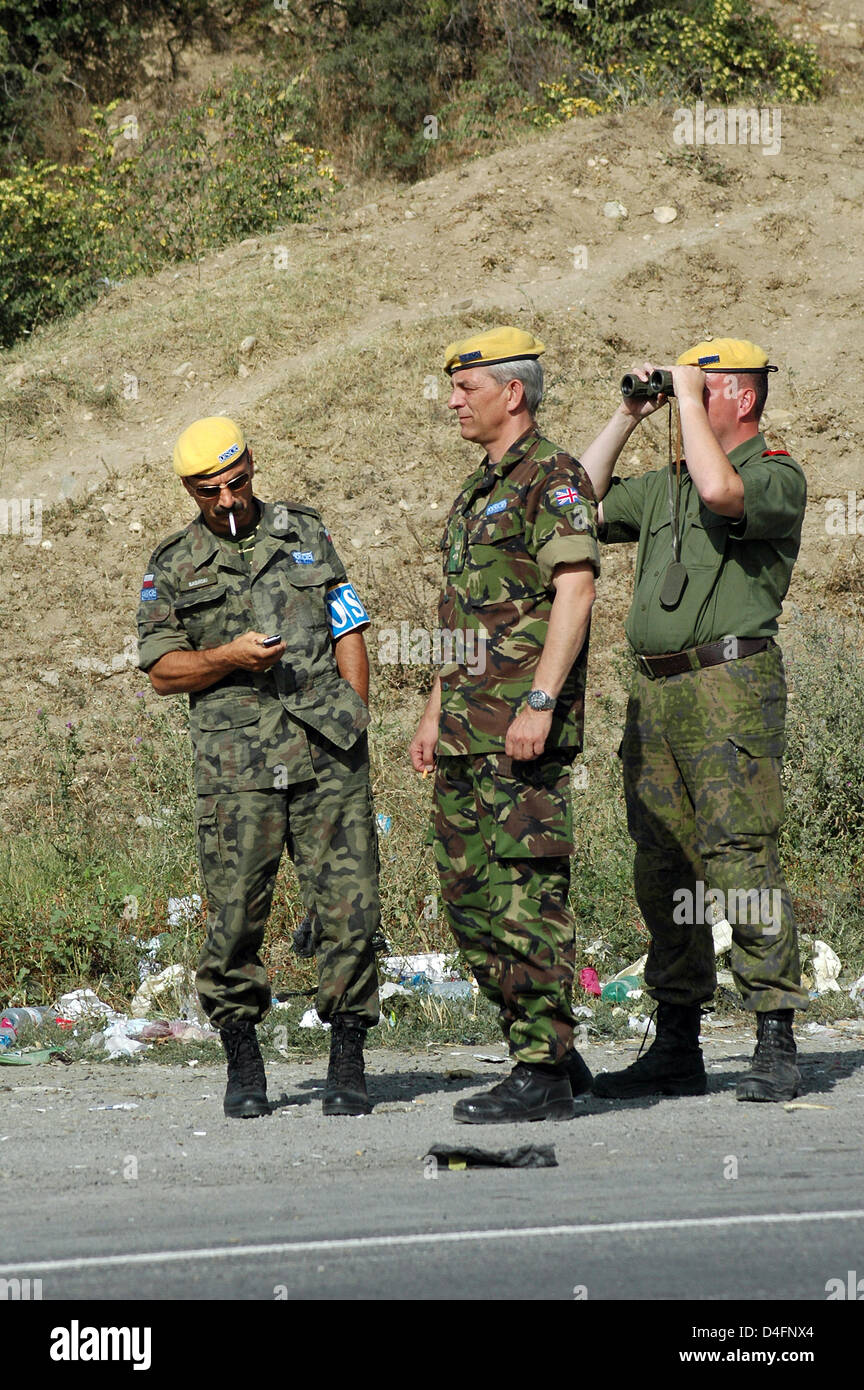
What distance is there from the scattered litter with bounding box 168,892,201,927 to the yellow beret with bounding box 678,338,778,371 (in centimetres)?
379

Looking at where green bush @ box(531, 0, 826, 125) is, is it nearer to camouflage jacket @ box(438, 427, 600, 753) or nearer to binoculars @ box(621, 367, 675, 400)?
binoculars @ box(621, 367, 675, 400)

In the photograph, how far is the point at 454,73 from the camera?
23047 mm

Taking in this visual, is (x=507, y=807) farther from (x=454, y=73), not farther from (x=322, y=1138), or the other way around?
(x=454, y=73)

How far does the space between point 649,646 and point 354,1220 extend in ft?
6.82

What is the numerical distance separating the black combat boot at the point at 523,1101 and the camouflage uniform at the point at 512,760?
0.26 feet

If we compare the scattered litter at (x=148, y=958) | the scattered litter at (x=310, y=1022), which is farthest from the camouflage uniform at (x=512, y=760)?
the scattered litter at (x=148, y=958)

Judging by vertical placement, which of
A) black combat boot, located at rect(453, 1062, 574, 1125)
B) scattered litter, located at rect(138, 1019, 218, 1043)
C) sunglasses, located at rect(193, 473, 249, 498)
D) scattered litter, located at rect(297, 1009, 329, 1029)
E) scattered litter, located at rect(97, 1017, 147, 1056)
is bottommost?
scattered litter, located at rect(297, 1009, 329, 1029)

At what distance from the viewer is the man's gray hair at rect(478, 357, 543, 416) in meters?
4.62

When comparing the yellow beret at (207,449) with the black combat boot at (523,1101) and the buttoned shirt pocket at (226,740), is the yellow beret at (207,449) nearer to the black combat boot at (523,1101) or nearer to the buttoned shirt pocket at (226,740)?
the buttoned shirt pocket at (226,740)

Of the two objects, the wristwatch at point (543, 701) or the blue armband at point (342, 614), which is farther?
the blue armband at point (342, 614)

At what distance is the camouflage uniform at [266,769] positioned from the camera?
4.67m

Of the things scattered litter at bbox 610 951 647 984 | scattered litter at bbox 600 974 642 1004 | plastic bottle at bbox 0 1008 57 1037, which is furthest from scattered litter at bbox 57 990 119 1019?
scattered litter at bbox 610 951 647 984

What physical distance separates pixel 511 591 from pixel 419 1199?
1.79 meters

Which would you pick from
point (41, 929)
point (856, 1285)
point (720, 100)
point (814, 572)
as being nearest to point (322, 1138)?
point (856, 1285)
